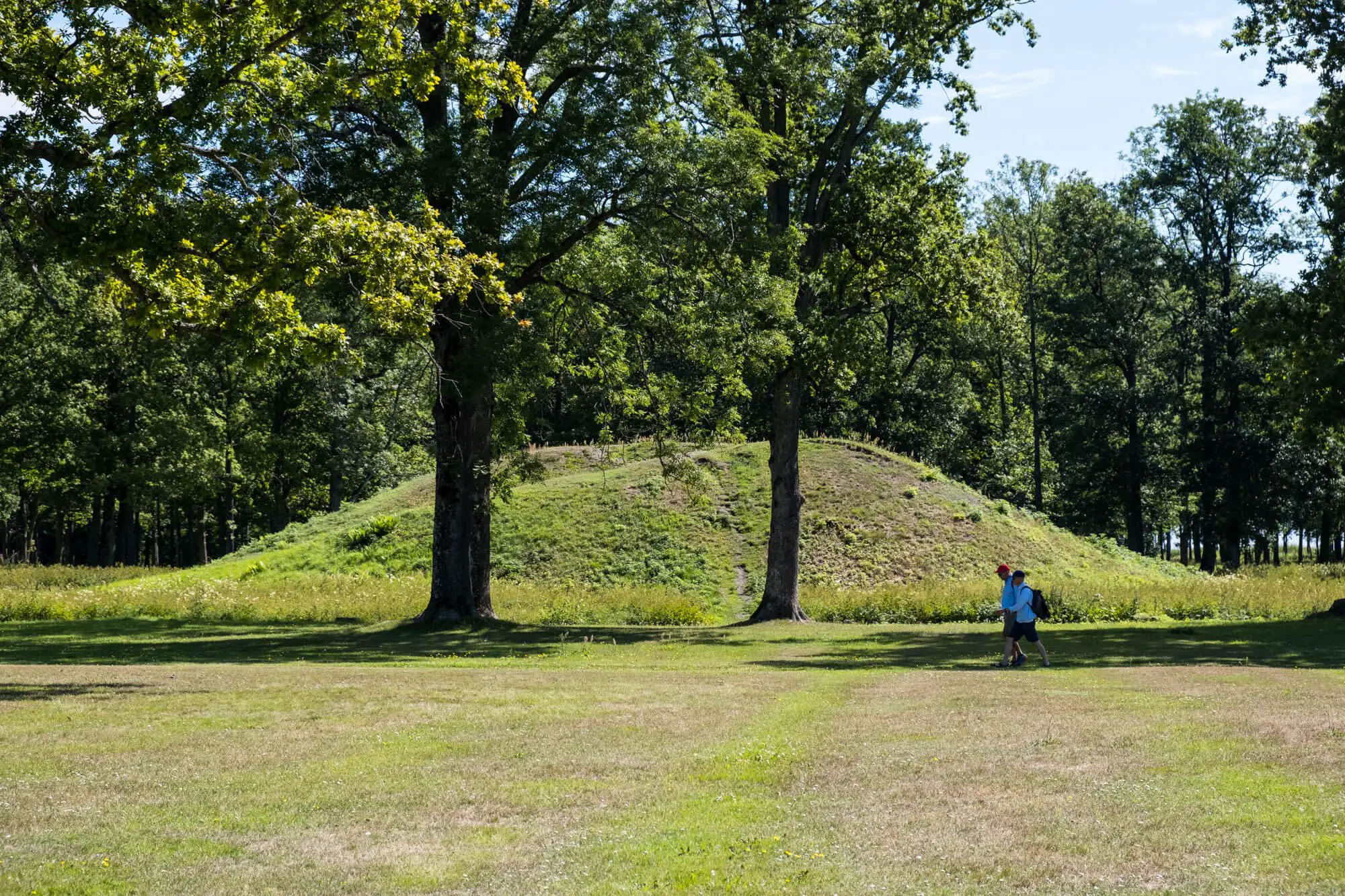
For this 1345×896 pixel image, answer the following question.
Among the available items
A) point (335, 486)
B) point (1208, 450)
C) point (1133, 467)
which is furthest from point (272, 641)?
point (1133, 467)

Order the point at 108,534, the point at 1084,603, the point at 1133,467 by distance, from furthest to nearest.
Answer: the point at 108,534 → the point at 1133,467 → the point at 1084,603

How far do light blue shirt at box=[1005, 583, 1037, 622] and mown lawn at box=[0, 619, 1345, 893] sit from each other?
4.95 feet

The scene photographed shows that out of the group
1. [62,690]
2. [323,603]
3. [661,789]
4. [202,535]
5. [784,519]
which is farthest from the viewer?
[202,535]

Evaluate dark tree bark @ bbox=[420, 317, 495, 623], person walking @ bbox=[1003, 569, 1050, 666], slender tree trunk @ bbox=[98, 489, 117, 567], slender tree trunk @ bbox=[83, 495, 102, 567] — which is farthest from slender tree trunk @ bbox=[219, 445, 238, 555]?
person walking @ bbox=[1003, 569, 1050, 666]

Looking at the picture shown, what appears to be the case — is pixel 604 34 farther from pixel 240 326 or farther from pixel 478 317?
pixel 240 326

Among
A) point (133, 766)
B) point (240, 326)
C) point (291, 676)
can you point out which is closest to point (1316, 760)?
point (133, 766)

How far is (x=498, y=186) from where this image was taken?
2683 cm

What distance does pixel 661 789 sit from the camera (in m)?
10.9

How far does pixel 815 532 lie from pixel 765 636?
1624cm

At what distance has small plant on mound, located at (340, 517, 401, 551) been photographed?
4625 centimetres

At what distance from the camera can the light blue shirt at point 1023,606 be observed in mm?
22203

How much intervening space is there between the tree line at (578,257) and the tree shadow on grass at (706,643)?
3.40 m

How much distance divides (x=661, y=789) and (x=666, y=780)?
1.27 feet

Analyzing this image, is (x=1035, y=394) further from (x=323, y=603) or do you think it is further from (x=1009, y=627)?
(x=1009, y=627)
